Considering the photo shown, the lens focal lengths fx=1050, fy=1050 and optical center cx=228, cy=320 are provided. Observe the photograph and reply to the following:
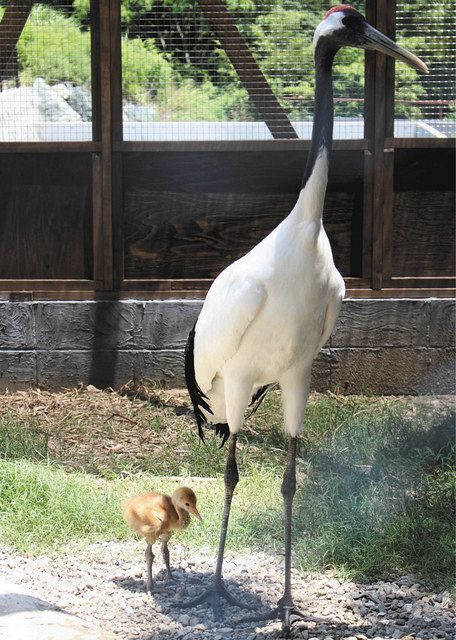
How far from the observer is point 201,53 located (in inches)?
251

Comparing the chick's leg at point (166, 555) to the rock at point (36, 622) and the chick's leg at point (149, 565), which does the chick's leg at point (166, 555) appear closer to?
the chick's leg at point (149, 565)

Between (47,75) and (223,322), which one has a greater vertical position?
(47,75)

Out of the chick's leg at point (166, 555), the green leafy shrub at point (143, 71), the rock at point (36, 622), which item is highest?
the green leafy shrub at point (143, 71)

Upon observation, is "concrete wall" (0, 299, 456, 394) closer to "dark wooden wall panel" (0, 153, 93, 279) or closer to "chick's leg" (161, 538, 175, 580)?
"dark wooden wall panel" (0, 153, 93, 279)

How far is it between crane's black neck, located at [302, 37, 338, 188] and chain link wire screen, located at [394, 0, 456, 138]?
2729mm

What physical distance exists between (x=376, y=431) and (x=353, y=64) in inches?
92.5

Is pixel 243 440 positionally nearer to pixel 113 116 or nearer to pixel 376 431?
pixel 376 431

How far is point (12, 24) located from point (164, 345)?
215 centimetres

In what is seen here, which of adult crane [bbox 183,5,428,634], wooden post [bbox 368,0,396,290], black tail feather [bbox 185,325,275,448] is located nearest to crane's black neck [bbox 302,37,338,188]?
adult crane [bbox 183,5,428,634]

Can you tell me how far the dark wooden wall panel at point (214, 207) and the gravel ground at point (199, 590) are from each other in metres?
2.55

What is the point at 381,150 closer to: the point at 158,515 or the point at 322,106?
the point at 322,106

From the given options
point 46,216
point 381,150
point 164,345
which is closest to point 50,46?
point 46,216

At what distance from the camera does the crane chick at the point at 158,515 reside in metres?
4.01

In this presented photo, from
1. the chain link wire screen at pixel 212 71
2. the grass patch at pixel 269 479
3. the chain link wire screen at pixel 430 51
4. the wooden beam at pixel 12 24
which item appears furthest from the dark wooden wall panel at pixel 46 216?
the chain link wire screen at pixel 430 51
